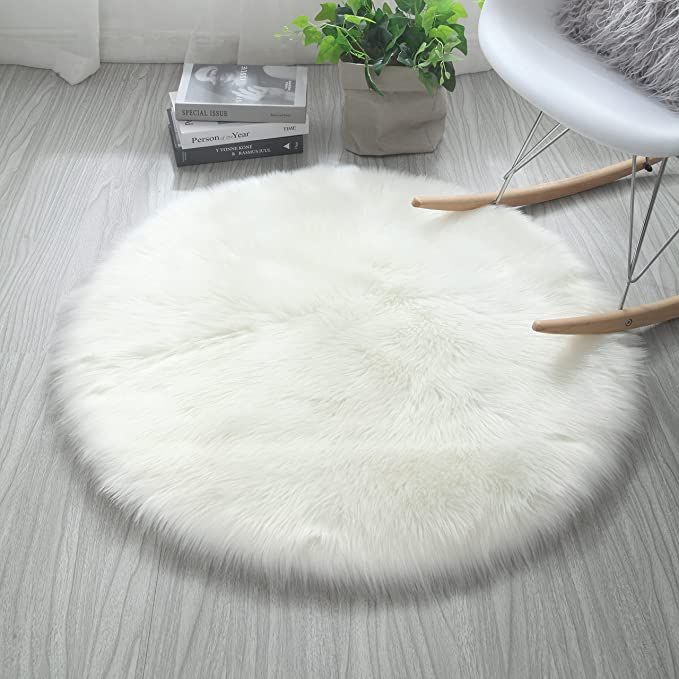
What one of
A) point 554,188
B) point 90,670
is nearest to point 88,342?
point 90,670

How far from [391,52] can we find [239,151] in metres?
0.48

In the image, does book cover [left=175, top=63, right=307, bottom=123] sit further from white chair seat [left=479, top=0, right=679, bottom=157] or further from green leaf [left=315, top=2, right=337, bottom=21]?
white chair seat [left=479, top=0, right=679, bottom=157]

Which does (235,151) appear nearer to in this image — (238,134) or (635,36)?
(238,134)

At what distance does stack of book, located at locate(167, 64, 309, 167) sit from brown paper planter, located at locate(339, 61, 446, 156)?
0.13 m

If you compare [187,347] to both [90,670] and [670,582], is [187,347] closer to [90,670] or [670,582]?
[90,670]

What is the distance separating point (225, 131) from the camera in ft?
6.08

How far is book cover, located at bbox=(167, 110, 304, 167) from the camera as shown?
1875 mm

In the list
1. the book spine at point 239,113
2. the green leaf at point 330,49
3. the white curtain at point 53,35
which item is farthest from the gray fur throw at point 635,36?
the white curtain at point 53,35

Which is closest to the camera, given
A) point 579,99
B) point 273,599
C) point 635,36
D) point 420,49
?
point 273,599

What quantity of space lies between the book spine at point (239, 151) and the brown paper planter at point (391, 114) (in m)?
0.15

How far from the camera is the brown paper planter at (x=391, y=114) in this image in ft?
5.71

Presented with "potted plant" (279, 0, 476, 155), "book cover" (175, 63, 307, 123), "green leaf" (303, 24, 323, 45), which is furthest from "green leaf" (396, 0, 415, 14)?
"book cover" (175, 63, 307, 123)

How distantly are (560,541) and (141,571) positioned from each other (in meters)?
0.69

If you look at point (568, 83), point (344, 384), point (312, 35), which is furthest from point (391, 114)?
point (344, 384)
